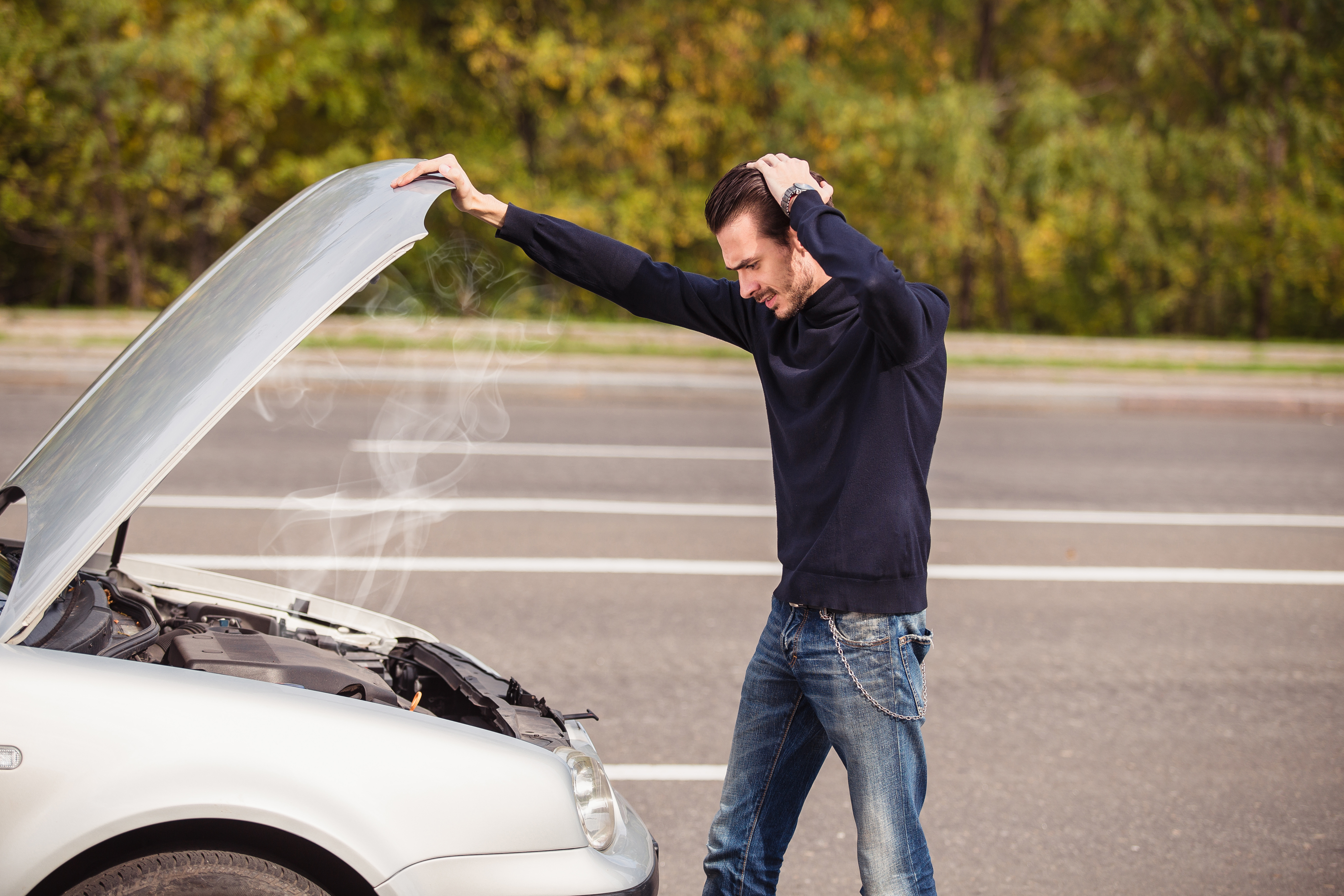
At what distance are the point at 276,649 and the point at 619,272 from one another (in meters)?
1.12

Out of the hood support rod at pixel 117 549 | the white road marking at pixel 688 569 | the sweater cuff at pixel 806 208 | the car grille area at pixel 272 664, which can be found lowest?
the white road marking at pixel 688 569

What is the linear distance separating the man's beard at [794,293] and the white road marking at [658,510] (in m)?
5.67

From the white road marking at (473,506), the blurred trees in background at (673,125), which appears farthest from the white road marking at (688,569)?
the blurred trees in background at (673,125)

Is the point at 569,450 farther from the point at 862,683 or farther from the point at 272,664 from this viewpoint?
the point at 862,683

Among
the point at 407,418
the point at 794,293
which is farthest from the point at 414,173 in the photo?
the point at 407,418

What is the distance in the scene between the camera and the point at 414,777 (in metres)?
1.96

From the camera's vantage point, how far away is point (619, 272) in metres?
2.56

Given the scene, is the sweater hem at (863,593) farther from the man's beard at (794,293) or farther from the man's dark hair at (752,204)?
the man's dark hair at (752,204)

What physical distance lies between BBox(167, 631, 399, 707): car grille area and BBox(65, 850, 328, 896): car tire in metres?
0.34

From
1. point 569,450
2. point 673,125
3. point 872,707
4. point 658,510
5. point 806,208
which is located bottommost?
A: point 658,510

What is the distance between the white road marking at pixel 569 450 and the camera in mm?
9922

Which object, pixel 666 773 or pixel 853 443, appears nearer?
pixel 853 443

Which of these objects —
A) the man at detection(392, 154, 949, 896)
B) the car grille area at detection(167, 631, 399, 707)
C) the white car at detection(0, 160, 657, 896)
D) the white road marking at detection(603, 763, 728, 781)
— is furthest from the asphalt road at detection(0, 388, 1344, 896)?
the man at detection(392, 154, 949, 896)

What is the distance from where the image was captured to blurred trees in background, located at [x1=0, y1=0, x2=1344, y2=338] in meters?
16.9
